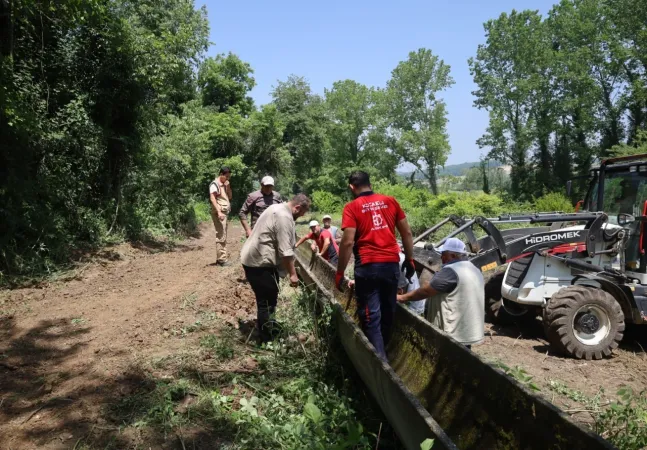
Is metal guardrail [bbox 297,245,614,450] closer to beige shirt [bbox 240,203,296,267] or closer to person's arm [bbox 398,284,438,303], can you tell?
person's arm [bbox 398,284,438,303]

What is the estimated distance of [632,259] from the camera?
24.5ft

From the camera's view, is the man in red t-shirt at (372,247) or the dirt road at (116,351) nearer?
the dirt road at (116,351)

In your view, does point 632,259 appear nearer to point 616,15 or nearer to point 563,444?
point 563,444

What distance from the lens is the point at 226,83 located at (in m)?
36.5

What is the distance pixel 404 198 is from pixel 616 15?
24790mm

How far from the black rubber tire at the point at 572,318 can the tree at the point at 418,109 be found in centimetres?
5167

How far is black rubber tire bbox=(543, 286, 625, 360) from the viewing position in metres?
6.93

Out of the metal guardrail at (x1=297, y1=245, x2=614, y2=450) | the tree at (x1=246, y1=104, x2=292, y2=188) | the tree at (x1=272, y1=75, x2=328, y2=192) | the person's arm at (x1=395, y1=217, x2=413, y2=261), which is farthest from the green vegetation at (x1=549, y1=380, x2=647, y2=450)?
the tree at (x1=272, y1=75, x2=328, y2=192)

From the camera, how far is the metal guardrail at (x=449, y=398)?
3.07m

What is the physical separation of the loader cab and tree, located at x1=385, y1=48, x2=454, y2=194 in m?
50.0

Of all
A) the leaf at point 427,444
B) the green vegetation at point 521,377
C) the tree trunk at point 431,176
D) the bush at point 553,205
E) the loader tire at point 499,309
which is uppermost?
the tree trunk at point 431,176

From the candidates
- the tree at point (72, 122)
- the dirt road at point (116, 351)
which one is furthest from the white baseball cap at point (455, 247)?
the tree at point (72, 122)

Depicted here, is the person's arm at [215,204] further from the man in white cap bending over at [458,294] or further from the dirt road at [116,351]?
the man in white cap bending over at [458,294]

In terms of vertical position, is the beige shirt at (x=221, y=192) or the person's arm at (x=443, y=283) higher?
the beige shirt at (x=221, y=192)
